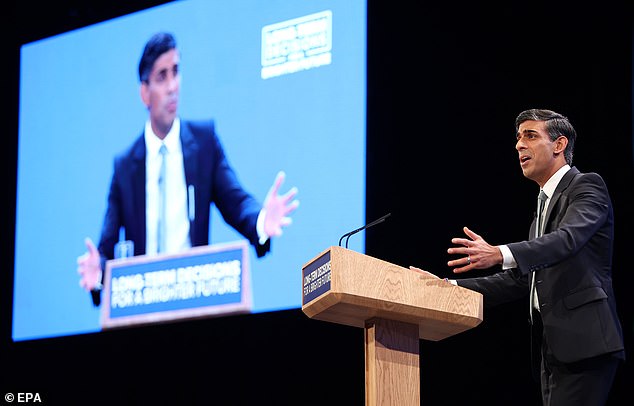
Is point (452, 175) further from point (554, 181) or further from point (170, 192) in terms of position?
point (554, 181)

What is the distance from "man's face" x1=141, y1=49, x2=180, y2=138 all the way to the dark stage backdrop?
109 centimetres

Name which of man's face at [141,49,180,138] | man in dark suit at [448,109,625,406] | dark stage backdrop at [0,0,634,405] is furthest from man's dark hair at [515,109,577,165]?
man's face at [141,49,180,138]

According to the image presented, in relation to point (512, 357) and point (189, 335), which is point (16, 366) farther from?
point (512, 357)

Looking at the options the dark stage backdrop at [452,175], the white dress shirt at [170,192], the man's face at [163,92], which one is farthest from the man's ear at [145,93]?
the dark stage backdrop at [452,175]

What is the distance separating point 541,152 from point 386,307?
2.33 ft

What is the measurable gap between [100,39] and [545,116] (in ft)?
11.2

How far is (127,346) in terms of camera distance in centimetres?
524

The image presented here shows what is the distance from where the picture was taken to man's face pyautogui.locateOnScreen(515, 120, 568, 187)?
2625mm

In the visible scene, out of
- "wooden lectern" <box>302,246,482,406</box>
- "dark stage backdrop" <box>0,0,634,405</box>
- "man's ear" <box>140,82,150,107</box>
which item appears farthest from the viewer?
"man's ear" <box>140,82,150,107</box>

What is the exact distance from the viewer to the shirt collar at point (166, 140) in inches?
193

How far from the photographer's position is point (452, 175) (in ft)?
14.5

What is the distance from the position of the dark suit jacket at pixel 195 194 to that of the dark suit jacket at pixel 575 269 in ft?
7.00

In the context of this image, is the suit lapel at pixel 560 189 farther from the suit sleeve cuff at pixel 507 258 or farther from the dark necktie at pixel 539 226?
the suit sleeve cuff at pixel 507 258

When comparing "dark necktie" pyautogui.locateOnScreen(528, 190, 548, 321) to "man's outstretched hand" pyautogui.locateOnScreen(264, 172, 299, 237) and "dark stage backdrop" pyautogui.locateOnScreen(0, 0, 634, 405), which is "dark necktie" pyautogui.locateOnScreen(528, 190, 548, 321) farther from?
"man's outstretched hand" pyautogui.locateOnScreen(264, 172, 299, 237)
